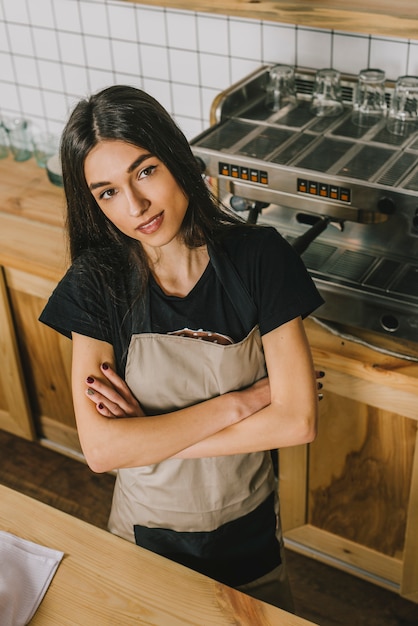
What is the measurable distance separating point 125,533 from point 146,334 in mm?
501

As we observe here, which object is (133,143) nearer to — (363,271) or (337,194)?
(337,194)

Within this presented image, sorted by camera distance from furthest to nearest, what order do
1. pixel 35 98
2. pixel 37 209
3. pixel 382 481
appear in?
pixel 35 98
pixel 37 209
pixel 382 481

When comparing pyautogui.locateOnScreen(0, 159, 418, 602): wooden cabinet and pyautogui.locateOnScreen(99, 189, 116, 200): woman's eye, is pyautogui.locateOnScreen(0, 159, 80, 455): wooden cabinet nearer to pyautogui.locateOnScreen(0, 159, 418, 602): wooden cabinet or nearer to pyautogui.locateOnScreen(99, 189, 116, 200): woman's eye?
pyautogui.locateOnScreen(0, 159, 418, 602): wooden cabinet

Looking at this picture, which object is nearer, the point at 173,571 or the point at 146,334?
the point at 173,571

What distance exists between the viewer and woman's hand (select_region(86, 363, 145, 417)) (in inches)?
61.7

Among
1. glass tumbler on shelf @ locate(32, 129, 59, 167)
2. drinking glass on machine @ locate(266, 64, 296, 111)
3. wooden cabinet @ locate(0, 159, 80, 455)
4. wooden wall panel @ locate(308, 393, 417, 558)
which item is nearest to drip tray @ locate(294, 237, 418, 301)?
wooden wall panel @ locate(308, 393, 417, 558)

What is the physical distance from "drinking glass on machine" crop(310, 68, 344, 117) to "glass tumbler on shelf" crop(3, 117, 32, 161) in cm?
135

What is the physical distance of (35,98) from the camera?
316 cm

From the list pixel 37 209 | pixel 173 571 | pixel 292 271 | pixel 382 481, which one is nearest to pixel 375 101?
pixel 292 271

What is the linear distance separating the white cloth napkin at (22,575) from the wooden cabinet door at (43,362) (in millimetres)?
1197

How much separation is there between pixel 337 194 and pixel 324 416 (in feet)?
2.07

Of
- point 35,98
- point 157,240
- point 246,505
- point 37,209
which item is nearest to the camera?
point 157,240

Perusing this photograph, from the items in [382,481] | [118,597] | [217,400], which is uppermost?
[217,400]

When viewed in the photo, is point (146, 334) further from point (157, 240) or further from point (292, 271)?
point (292, 271)
